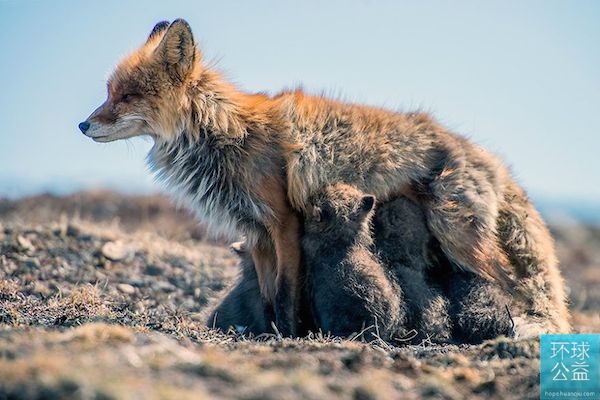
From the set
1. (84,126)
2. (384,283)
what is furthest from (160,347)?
(84,126)

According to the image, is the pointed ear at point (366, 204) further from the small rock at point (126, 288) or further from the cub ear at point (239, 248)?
the small rock at point (126, 288)

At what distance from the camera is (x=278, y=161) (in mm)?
8039

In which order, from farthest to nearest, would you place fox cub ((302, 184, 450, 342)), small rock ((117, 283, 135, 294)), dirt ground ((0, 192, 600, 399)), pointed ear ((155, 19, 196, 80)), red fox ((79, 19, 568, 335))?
1. small rock ((117, 283, 135, 294))
2. pointed ear ((155, 19, 196, 80))
3. red fox ((79, 19, 568, 335))
4. fox cub ((302, 184, 450, 342))
5. dirt ground ((0, 192, 600, 399))

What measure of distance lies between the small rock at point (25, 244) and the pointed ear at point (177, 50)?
3951mm

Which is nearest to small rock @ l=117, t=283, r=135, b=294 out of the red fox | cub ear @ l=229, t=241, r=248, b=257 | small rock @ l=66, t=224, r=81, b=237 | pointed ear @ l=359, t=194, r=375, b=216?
small rock @ l=66, t=224, r=81, b=237

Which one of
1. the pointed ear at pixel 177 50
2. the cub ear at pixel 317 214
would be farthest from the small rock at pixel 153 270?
the cub ear at pixel 317 214

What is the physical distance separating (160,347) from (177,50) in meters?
3.85

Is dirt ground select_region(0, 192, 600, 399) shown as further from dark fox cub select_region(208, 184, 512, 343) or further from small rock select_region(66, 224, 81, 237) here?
dark fox cub select_region(208, 184, 512, 343)

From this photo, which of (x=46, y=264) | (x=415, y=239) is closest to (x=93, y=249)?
(x=46, y=264)

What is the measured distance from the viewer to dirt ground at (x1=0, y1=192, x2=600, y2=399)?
4.43 m

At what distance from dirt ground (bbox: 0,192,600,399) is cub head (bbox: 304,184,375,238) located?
1.05 metres

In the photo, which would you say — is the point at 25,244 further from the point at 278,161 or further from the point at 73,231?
the point at 278,161

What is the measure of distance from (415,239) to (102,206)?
1247cm

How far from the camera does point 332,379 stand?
193 inches
